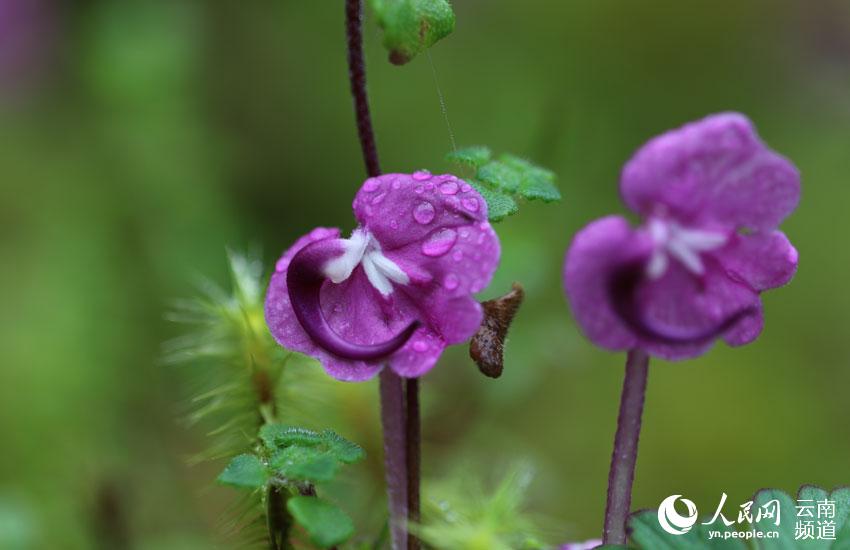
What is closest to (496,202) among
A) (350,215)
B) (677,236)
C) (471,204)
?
(471,204)

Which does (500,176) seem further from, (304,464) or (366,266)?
(304,464)

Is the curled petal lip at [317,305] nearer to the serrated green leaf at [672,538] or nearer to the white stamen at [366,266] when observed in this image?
the white stamen at [366,266]

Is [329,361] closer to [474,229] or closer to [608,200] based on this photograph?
[474,229]

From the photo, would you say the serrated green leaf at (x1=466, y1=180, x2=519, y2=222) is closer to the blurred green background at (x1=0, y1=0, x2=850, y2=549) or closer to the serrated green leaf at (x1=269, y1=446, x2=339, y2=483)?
the serrated green leaf at (x1=269, y1=446, x2=339, y2=483)

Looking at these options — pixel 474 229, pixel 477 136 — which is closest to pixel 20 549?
pixel 474 229

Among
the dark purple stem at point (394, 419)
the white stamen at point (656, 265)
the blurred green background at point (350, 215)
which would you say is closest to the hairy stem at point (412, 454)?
the dark purple stem at point (394, 419)
